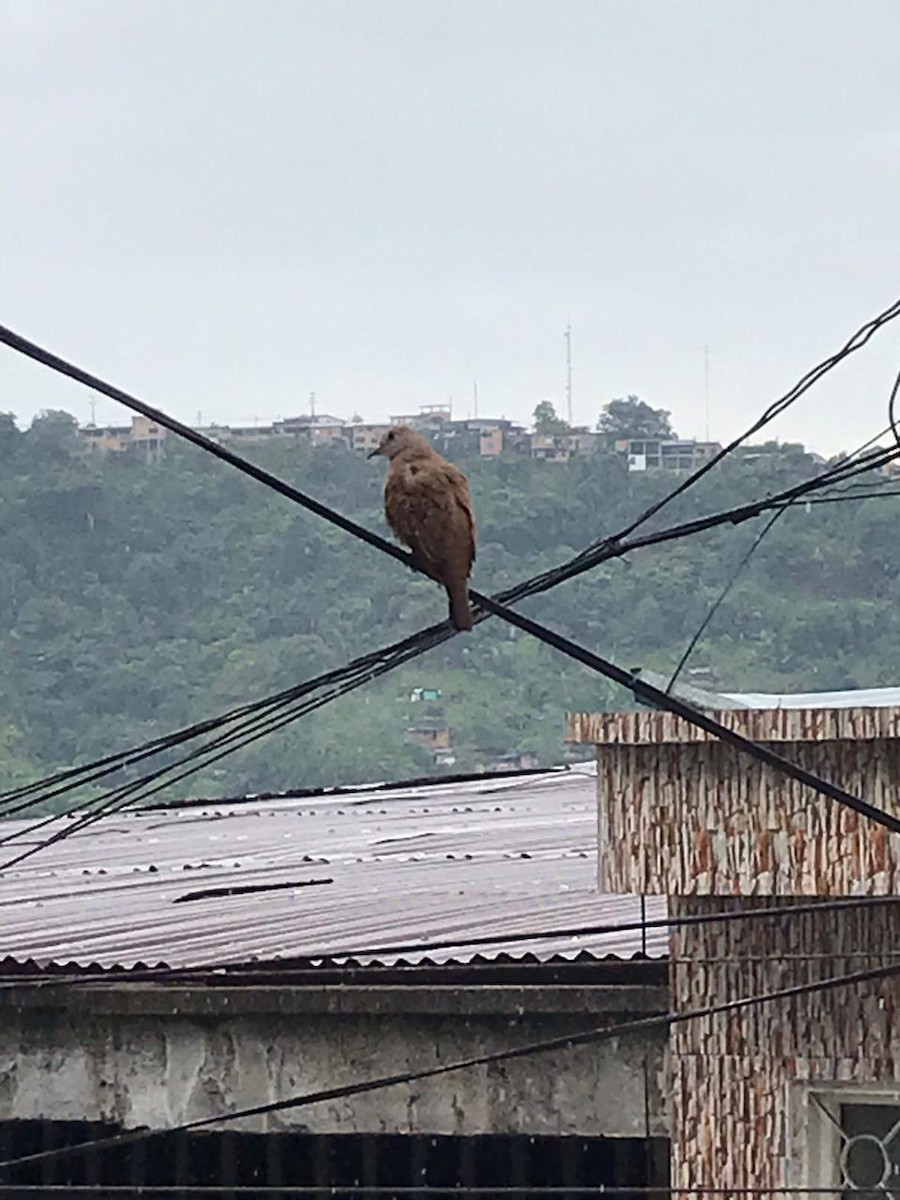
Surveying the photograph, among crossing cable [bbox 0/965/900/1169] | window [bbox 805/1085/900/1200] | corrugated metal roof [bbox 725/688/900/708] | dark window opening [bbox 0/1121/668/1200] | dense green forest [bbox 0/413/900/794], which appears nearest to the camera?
crossing cable [bbox 0/965/900/1169]

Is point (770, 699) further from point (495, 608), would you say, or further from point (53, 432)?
point (53, 432)

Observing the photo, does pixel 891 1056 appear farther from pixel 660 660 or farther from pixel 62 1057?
pixel 660 660

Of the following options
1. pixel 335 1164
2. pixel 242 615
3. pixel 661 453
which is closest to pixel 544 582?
pixel 335 1164

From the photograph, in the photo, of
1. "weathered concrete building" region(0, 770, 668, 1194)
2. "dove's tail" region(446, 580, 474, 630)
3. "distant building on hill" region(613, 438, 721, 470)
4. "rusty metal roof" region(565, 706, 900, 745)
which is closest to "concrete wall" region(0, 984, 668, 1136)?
"weathered concrete building" region(0, 770, 668, 1194)

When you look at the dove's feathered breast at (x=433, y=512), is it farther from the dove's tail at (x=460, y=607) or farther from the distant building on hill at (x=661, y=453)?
the distant building on hill at (x=661, y=453)

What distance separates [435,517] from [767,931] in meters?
1.64

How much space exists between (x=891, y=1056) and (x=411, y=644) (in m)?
1.74

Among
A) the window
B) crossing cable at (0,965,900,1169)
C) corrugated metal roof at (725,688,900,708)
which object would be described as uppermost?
corrugated metal roof at (725,688,900,708)

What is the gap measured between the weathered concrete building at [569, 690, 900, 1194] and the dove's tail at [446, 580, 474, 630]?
44 cm

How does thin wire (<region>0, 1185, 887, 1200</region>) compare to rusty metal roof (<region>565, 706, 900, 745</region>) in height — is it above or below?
below

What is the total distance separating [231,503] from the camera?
37.9m

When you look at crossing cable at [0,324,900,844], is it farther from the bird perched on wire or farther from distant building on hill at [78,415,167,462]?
distant building on hill at [78,415,167,462]

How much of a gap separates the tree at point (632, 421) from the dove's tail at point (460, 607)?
25780 millimetres

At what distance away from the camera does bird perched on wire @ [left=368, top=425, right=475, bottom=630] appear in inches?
269
